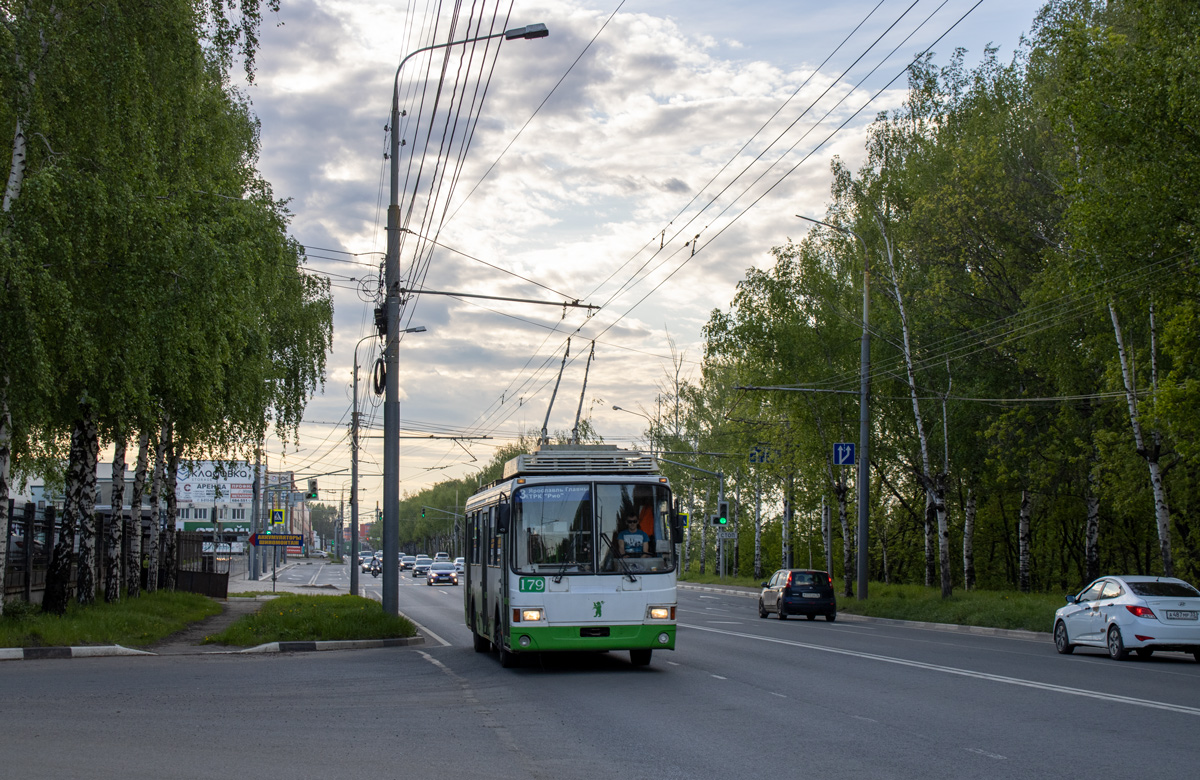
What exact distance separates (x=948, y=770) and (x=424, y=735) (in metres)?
4.51

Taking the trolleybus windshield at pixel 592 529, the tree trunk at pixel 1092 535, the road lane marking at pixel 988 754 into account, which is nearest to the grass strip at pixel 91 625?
the trolleybus windshield at pixel 592 529

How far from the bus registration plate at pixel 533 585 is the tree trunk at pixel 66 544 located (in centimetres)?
1010

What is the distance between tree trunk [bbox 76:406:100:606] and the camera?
834 inches

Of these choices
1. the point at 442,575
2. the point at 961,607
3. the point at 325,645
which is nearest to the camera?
the point at 325,645

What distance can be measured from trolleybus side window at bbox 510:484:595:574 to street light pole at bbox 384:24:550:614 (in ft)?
26.2

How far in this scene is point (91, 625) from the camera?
19.4 meters

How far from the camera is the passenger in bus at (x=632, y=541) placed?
15141 mm

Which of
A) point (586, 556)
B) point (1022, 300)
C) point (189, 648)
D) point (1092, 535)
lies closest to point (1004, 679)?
point (586, 556)

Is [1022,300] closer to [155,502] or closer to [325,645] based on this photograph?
[325,645]

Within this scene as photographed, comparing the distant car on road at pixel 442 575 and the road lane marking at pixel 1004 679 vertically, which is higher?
the road lane marking at pixel 1004 679

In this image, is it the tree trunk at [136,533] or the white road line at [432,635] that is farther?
the tree trunk at [136,533]

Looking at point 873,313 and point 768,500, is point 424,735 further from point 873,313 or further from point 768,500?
point 768,500

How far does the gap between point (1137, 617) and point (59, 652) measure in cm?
1764

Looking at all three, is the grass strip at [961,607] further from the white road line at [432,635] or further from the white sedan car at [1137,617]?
the white road line at [432,635]
